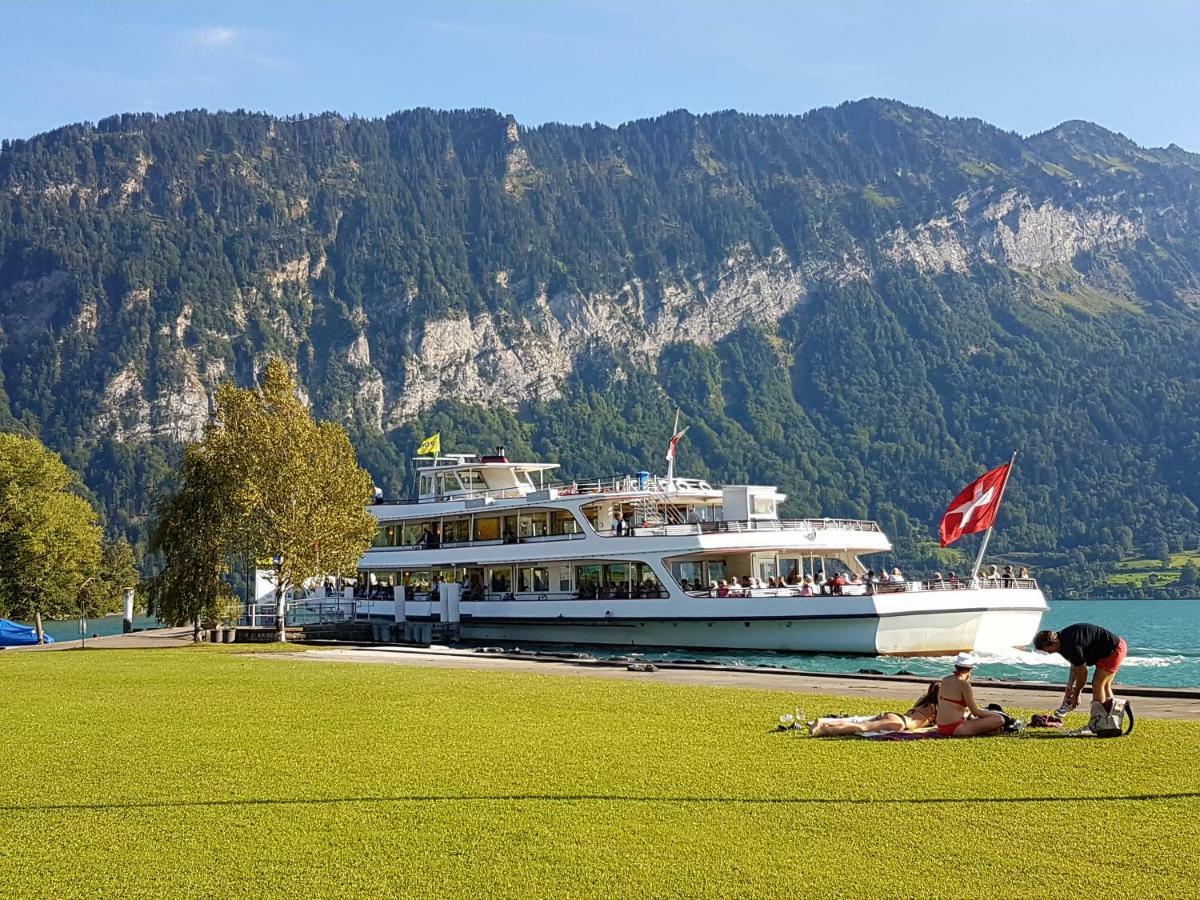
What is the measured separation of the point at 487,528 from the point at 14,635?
18.6 meters

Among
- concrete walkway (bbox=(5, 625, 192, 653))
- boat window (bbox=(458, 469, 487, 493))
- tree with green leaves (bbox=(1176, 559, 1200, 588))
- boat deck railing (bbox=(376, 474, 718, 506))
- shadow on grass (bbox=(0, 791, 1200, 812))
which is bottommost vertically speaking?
tree with green leaves (bbox=(1176, 559, 1200, 588))

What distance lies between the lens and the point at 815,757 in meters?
11.4

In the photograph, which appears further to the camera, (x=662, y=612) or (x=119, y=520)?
(x=119, y=520)

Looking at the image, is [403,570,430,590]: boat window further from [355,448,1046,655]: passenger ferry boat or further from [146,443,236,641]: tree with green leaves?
[146,443,236,641]: tree with green leaves

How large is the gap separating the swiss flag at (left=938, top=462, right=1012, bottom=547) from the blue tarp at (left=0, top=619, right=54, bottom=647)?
3023 cm

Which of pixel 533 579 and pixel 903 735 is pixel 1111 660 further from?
pixel 533 579

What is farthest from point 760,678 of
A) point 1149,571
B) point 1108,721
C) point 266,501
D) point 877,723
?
point 1149,571

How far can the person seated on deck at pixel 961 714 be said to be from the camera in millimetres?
12602

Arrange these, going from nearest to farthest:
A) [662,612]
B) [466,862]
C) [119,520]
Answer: [466,862] < [662,612] < [119,520]

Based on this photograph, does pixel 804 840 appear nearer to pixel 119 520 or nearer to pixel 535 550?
pixel 535 550

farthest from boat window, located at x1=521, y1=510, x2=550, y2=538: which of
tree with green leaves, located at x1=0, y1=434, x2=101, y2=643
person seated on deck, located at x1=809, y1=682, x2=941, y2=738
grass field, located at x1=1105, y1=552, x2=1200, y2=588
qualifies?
grass field, located at x1=1105, y1=552, x2=1200, y2=588

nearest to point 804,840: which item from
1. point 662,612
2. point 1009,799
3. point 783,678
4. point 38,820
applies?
point 1009,799

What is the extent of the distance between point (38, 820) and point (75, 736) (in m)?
4.55

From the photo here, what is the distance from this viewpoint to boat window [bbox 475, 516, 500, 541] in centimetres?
5194
